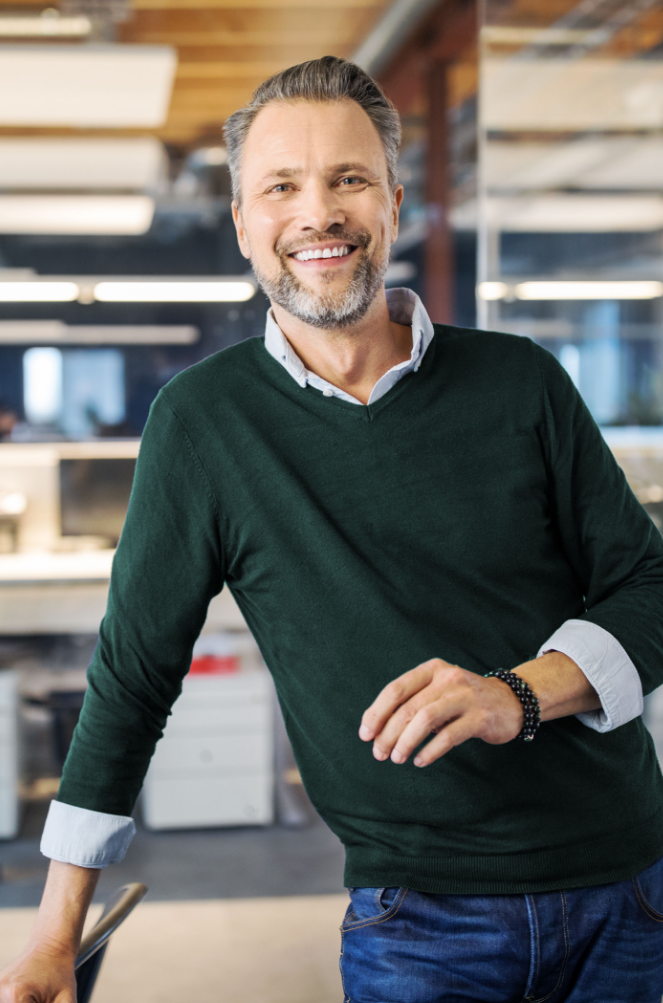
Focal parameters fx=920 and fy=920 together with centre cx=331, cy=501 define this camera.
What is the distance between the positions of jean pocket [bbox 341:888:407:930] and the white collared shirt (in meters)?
0.26

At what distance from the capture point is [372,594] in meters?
0.99

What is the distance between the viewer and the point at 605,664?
942 mm

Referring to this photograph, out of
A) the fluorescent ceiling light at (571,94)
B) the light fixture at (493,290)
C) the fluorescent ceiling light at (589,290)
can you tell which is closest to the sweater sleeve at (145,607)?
the light fixture at (493,290)

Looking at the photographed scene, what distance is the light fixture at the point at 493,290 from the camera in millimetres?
3043

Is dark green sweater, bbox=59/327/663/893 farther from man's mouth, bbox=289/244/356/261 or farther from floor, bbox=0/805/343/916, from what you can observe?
floor, bbox=0/805/343/916

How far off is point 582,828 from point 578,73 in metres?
2.77

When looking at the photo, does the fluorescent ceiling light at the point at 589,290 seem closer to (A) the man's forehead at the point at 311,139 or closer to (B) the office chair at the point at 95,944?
(A) the man's forehead at the point at 311,139

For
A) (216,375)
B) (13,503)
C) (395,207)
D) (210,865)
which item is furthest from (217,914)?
(395,207)

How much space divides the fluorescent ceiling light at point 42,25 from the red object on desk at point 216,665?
2.65m

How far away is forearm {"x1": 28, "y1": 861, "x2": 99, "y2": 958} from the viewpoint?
0.96 m

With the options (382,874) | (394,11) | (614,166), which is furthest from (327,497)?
(394,11)

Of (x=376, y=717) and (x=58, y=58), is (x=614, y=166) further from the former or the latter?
(x=376, y=717)

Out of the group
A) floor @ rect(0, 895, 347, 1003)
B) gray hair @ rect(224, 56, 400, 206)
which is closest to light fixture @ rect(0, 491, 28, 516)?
floor @ rect(0, 895, 347, 1003)

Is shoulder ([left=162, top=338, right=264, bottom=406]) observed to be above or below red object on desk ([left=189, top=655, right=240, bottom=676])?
above
